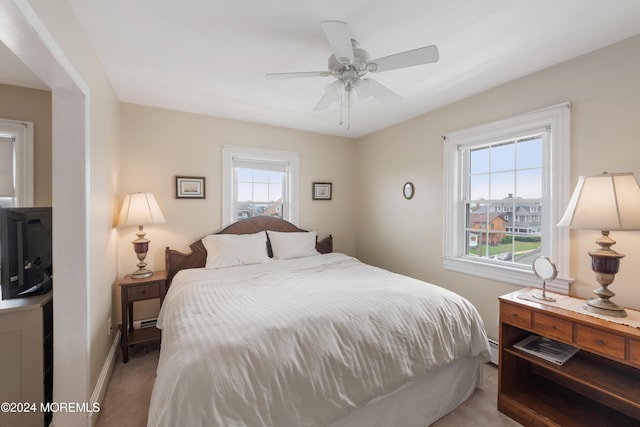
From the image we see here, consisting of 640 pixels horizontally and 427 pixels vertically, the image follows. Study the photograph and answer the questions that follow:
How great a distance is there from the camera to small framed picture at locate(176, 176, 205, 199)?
3.18 meters

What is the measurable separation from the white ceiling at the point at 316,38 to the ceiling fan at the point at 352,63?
0.66 ft

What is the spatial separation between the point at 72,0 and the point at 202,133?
1.83m

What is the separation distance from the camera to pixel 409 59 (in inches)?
64.6

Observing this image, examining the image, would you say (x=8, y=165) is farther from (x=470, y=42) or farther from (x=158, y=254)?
(x=470, y=42)

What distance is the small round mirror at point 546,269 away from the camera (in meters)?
Answer: 1.84

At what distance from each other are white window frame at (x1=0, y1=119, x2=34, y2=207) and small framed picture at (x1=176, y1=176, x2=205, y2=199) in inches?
46.8

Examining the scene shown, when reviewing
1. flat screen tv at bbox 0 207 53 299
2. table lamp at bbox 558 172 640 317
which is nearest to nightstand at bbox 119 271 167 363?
flat screen tv at bbox 0 207 53 299

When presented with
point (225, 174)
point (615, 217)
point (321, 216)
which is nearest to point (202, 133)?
point (225, 174)

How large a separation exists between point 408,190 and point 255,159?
2059 mm

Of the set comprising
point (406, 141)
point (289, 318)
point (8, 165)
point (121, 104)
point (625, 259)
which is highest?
point (121, 104)

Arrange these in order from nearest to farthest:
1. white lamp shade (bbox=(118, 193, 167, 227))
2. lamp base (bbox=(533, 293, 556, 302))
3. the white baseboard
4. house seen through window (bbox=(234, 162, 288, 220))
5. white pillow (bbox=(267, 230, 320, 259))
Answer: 1. the white baseboard
2. lamp base (bbox=(533, 293, 556, 302))
3. white lamp shade (bbox=(118, 193, 167, 227))
4. white pillow (bbox=(267, 230, 320, 259))
5. house seen through window (bbox=(234, 162, 288, 220))

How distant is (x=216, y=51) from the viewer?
6.57ft

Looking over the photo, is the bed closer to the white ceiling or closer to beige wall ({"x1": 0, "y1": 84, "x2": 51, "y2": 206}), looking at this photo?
beige wall ({"x1": 0, "y1": 84, "x2": 51, "y2": 206})

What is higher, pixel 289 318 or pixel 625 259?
pixel 625 259
